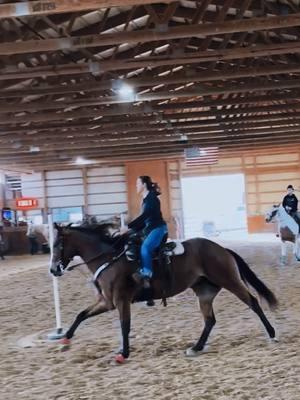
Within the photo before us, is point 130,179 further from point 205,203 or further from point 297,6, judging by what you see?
point 297,6

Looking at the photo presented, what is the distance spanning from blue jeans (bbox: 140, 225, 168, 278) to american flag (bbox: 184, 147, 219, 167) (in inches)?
507

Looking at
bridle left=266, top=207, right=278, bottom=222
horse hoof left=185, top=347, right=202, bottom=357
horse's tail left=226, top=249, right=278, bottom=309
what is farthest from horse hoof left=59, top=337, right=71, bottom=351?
bridle left=266, top=207, right=278, bottom=222

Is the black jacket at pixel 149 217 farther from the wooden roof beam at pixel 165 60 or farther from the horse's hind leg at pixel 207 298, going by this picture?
the wooden roof beam at pixel 165 60

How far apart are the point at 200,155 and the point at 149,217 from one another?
44.5 feet

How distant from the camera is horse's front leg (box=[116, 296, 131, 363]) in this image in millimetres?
4720

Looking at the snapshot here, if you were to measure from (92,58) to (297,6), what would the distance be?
→ 3.24 meters

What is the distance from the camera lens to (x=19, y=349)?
5.44m

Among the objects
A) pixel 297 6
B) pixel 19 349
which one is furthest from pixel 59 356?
pixel 297 6

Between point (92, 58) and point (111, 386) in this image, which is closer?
point (111, 386)

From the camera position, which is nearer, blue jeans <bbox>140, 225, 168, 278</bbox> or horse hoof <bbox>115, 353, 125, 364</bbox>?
horse hoof <bbox>115, 353, 125, 364</bbox>

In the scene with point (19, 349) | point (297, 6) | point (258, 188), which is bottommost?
point (19, 349)

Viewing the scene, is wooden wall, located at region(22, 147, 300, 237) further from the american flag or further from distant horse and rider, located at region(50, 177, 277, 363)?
distant horse and rider, located at region(50, 177, 277, 363)

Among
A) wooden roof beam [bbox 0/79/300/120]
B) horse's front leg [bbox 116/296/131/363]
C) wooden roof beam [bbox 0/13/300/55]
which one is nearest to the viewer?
horse's front leg [bbox 116/296/131/363]

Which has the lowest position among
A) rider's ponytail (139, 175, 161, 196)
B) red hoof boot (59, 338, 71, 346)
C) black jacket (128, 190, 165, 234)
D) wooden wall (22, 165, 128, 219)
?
red hoof boot (59, 338, 71, 346)
